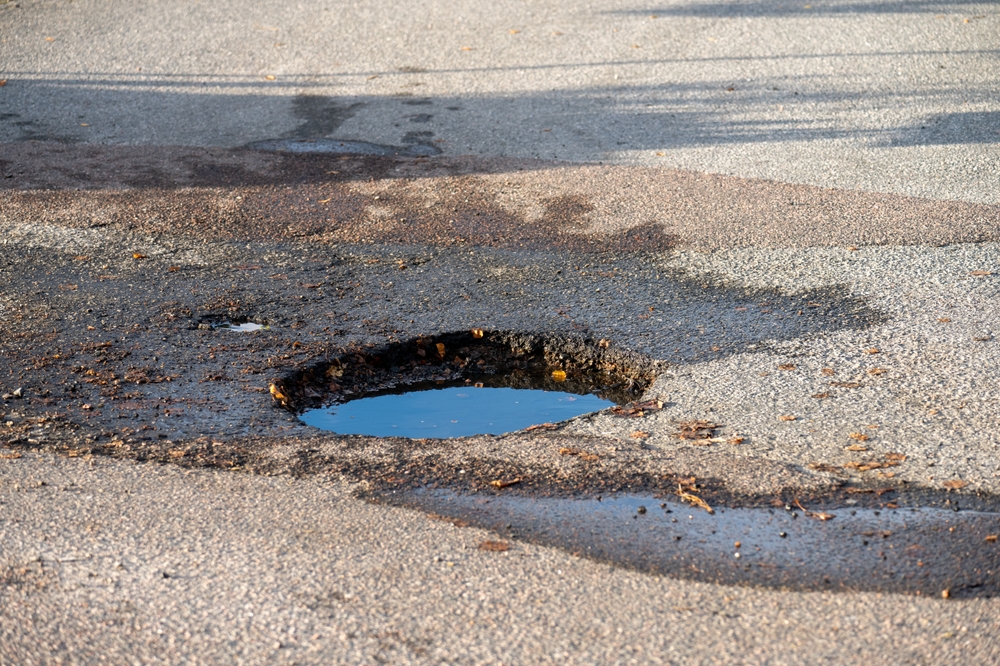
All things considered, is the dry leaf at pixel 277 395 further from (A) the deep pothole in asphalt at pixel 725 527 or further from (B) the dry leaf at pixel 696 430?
(B) the dry leaf at pixel 696 430

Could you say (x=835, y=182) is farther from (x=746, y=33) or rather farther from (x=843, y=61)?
(x=746, y=33)

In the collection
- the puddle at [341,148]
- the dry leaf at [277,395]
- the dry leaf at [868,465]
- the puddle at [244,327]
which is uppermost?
the puddle at [341,148]

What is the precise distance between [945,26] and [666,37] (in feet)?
13.0

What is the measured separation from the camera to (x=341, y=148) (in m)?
10.2

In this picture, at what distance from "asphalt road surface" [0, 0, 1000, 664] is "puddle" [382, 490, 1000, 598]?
0.7 inches

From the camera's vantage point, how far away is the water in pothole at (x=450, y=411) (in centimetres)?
543

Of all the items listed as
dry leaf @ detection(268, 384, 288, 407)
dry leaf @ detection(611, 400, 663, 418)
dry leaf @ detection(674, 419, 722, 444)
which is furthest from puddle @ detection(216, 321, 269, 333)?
dry leaf @ detection(674, 419, 722, 444)

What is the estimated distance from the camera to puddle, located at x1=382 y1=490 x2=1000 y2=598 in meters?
3.85

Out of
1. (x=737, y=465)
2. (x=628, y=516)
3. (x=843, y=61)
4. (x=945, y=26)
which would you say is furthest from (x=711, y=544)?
(x=945, y=26)

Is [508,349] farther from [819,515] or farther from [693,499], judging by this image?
[819,515]

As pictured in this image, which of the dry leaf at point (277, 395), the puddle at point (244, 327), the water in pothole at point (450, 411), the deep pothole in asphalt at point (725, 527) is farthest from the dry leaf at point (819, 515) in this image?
the puddle at point (244, 327)

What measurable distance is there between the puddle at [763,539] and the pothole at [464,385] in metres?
1.11

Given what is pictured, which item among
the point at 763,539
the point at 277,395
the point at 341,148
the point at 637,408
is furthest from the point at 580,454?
the point at 341,148

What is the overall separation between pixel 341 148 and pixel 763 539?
726 cm
